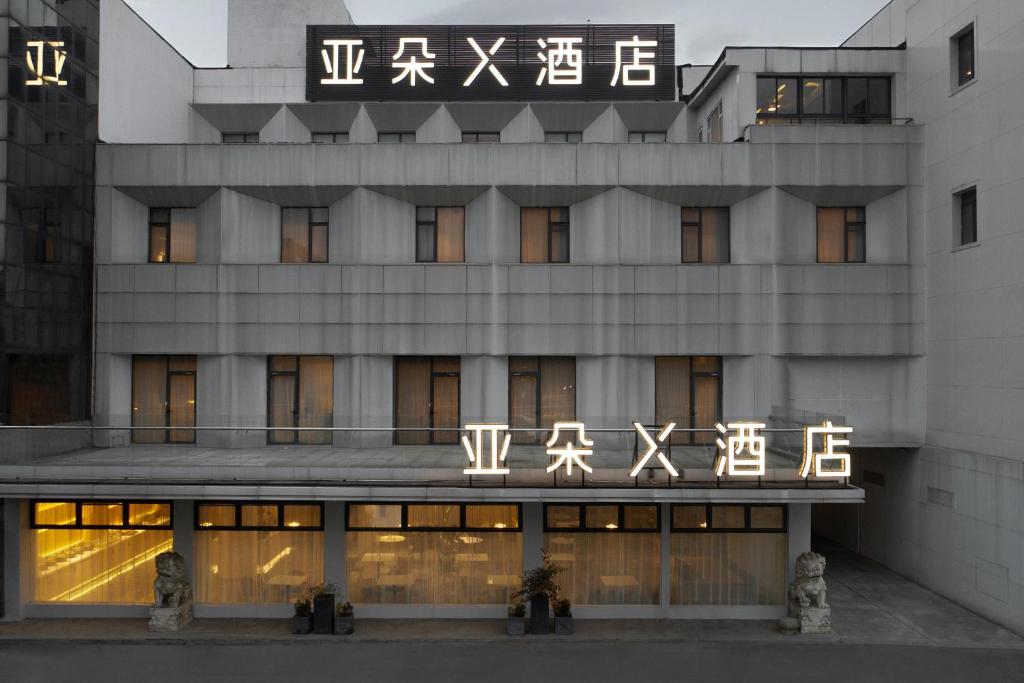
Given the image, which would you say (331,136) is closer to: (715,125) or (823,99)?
(715,125)

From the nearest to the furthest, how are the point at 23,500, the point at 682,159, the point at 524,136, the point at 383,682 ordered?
1. the point at 383,682
2. the point at 23,500
3. the point at 682,159
4. the point at 524,136

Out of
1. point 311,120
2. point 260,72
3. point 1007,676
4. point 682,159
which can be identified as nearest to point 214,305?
point 311,120

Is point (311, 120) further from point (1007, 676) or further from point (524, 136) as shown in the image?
point (1007, 676)

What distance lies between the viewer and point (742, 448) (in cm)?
1681

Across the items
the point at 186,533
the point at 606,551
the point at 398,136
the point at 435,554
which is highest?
the point at 398,136

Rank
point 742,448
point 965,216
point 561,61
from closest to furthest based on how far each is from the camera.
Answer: point 742,448
point 965,216
point 561,61

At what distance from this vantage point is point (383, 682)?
1524 cm

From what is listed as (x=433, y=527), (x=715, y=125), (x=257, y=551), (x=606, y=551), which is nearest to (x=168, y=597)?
(x=257, y=551)

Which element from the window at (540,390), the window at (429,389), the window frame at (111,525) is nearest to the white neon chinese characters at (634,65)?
the window at (540,390)

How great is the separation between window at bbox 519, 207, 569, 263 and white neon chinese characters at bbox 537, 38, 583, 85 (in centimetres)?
659

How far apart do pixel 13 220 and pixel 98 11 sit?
7.81m

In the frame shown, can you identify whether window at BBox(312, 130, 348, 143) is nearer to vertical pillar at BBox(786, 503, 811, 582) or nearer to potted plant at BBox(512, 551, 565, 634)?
potted plant at BBox(512, 551, 565, 634)

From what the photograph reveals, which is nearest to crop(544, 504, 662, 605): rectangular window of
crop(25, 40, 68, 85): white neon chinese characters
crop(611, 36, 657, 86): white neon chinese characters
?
crop(611, 36, 657, 86): white neon chinese characters

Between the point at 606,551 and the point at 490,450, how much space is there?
5169mm
